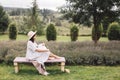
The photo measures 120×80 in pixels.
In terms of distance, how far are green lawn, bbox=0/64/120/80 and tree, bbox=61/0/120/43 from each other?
4.87 metres

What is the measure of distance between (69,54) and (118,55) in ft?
6.53

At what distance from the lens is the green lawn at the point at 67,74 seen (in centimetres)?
1024

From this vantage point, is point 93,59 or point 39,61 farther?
point 93,59

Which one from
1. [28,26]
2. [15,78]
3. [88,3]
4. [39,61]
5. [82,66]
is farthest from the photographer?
[28,26]

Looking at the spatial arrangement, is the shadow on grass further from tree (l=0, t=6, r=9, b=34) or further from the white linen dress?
tree (l=0, t=6, r=9, b=34)

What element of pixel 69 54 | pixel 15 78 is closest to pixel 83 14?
pixel 69 54

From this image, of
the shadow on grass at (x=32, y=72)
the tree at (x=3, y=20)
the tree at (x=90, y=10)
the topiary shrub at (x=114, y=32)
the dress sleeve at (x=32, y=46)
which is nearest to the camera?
the shadow on grass at (x=32, y=72)

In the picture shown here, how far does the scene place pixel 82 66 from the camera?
1237 cm

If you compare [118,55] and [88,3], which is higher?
[88,3]

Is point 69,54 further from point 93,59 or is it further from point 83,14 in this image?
point 83,14

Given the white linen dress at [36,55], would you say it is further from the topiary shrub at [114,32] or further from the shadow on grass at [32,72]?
the topiary shrub at [114,32]

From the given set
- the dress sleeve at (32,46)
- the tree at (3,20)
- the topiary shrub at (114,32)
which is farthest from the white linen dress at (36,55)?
the tree at (3,20)

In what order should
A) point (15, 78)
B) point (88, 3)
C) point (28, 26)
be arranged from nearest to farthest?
point (15, 78)
point (88, 3)
point (28, 26)

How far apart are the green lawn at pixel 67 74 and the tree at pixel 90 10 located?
4.87 meters
